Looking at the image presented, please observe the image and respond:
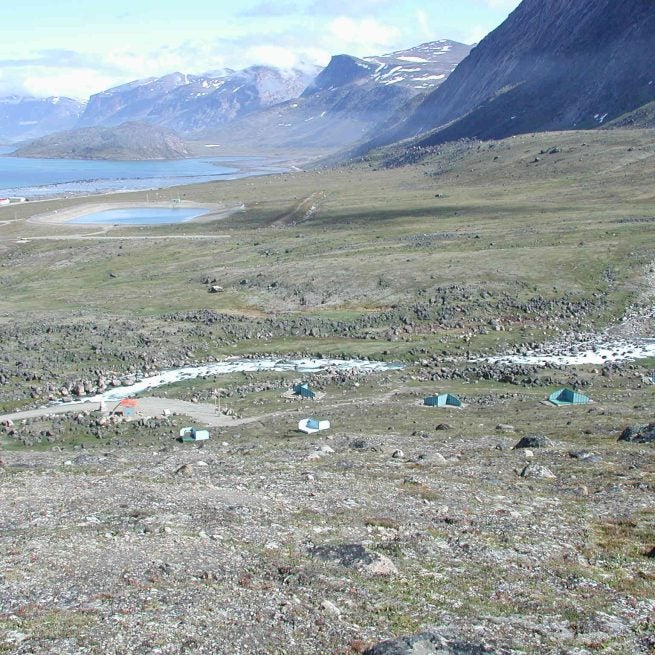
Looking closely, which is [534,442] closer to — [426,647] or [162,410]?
[426,647]

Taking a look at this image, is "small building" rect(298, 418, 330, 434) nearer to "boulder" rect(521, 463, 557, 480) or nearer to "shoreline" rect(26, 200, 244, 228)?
"boulder" rect(521, 463, 557, 480)

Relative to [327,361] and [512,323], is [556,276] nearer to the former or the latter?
[512,323]

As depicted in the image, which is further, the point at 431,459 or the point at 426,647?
the point at 431,459

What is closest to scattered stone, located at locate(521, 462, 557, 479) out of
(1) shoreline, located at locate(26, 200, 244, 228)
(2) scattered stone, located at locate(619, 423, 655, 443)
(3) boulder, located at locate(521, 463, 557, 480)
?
(3) boulder, located at locate(521, 463, 557, 480)

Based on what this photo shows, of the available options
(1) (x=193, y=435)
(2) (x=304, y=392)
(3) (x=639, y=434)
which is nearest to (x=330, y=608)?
(3) (x=639, y=434)

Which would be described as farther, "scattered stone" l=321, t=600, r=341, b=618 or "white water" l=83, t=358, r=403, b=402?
"white water" l=83, t=358, r=403, b=402

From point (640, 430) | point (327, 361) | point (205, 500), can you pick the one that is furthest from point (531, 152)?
point (205, 500)
